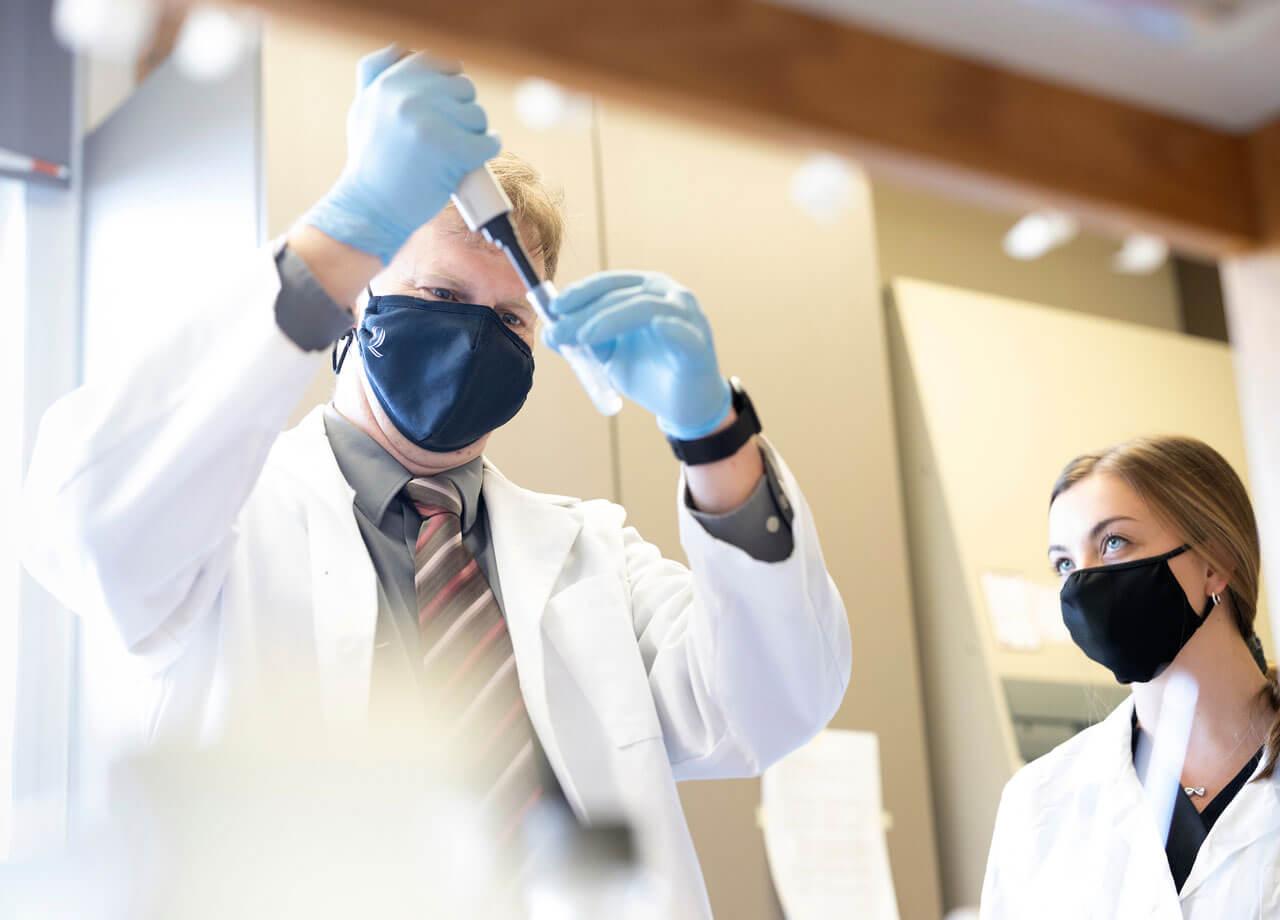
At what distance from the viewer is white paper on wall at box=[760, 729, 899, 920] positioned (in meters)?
1.66

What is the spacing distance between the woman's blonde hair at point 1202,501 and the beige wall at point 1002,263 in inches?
5.1

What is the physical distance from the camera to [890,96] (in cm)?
51

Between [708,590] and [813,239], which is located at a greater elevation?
[813,239]

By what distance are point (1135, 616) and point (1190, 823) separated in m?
0.19

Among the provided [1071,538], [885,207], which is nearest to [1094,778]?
[1071,538]

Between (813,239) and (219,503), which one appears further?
(813,239)

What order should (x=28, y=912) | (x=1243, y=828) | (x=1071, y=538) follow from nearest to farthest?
(x=28, y=912), (x=1243, y=828), (x=1071, y=538)

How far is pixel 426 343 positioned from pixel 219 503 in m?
0.29

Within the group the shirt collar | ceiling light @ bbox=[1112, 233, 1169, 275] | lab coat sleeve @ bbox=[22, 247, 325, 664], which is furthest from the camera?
the shirt collar

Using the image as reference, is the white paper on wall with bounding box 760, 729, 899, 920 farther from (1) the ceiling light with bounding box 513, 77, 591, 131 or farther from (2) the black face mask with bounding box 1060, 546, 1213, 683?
(1) the ceiling light with bounding box 513, 77, 591, 131

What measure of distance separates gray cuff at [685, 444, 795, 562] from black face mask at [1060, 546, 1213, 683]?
0.43m

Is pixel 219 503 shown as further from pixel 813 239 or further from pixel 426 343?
pixel 813 239

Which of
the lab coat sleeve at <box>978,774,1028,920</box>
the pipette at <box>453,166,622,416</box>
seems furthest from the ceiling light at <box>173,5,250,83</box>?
the lab coat sleeve at <box>978,774,1028,920</box>

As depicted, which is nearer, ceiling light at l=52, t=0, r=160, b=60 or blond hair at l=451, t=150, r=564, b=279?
ceiling light at l=52, t=0, r=160, b=60
